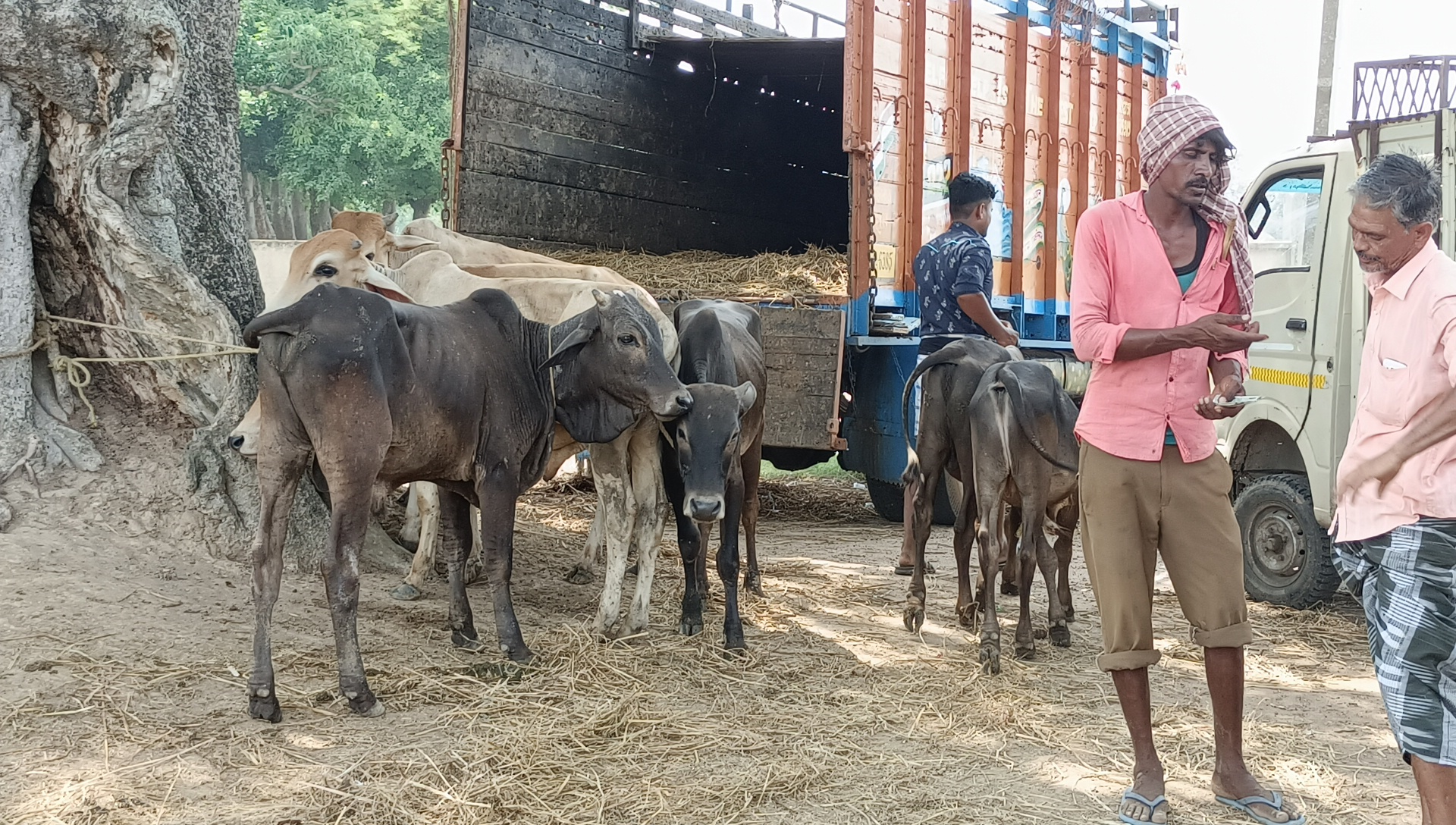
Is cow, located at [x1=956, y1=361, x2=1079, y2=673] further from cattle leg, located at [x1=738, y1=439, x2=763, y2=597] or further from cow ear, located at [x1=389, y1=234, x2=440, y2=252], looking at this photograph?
cow ear, located at [x1=389, y1=234, x2=440, y2=252]

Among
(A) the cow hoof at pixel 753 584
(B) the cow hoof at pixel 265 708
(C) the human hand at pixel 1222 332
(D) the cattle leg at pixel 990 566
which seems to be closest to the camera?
(C) the human hand at pixel 1222 332

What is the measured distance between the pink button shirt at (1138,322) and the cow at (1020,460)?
1.70m

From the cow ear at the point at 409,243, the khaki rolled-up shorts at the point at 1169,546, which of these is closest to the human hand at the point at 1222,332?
the khaki rolled-up shorts at the point at 1169,546

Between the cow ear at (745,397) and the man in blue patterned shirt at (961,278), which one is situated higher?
the man in blue patterned shirt at (961,278)

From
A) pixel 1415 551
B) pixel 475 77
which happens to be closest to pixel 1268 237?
pixel 1415 551

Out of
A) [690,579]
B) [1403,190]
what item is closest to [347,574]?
[690,579]

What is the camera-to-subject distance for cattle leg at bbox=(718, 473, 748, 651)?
5.62 m

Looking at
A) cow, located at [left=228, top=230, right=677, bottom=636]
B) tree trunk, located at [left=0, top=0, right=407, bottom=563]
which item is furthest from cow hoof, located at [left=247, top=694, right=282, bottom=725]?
tree trunk, located at [left=0, top=0, right=407, bottom=563]

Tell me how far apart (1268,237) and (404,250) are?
495 centimetres

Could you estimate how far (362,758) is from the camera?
13.0 feet

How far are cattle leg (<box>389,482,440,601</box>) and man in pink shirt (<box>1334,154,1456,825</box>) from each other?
13.7 ft

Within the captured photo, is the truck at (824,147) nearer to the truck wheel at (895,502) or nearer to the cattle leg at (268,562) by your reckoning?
the truck wheel at (895,502)

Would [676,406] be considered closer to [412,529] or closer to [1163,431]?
[1163,431]

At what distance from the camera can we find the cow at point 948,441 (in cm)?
597
